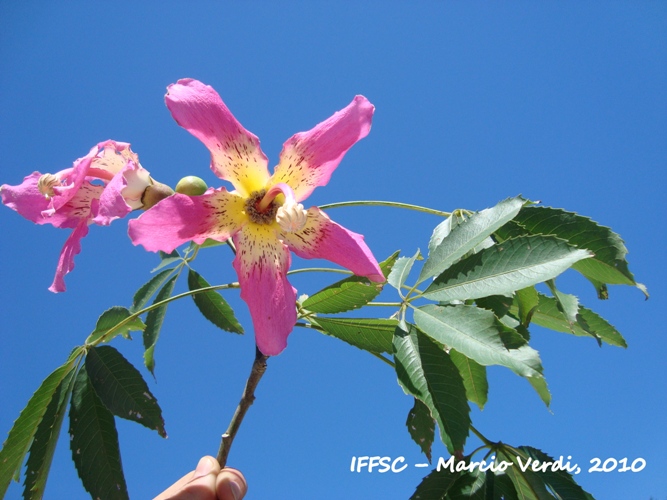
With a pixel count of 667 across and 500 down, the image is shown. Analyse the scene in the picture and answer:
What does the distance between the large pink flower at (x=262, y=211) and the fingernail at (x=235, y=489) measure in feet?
1.44

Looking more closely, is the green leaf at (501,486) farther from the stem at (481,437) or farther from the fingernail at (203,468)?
the fingernail at (203,468)

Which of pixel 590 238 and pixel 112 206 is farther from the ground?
pixel 590 238

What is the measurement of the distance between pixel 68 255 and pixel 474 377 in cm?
106

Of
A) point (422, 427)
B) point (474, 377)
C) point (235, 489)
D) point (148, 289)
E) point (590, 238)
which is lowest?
point (235, 489)

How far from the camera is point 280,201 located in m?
1.38

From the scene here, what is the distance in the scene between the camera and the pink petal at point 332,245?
121cm

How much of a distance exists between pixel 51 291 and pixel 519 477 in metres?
1.24

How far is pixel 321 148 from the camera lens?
1.29 metres

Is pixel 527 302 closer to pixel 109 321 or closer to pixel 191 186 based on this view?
pixel 191 186

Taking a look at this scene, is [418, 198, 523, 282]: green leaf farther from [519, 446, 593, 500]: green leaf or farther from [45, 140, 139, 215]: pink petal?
[45, 140, 139, 215]: pink petal

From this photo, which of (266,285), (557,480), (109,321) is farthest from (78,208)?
(557,480)

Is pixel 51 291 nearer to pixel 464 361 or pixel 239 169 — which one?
pixel 239 169

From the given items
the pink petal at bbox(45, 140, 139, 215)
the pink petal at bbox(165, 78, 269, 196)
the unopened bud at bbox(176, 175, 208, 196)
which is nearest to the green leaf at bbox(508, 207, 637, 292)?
the pink petal at bbox(165, 78, 269, 196)

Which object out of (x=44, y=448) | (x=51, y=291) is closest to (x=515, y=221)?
(x=51, y=291)
